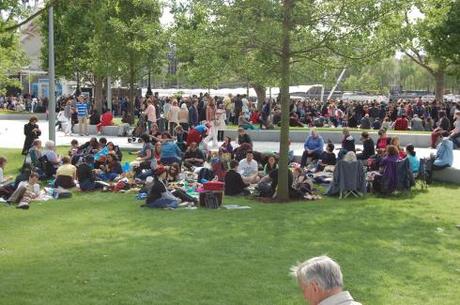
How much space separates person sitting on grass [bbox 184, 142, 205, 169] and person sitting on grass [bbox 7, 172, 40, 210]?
5074 millimetres

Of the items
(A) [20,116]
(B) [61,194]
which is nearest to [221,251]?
(B) [61,194]

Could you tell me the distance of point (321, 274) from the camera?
338cm

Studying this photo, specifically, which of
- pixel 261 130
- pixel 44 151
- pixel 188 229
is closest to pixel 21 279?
pixel 188 229

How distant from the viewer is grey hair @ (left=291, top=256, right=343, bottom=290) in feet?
11.0

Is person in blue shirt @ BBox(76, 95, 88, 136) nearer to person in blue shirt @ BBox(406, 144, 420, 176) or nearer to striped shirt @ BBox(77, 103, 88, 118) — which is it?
striped shirt @ BBox(77, 103, 88, 118)

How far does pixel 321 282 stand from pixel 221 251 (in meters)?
6.17

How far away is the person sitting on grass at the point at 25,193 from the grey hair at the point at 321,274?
1114cm

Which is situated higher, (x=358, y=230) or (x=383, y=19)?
(x=383, y=19)

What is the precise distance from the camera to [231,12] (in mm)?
13766

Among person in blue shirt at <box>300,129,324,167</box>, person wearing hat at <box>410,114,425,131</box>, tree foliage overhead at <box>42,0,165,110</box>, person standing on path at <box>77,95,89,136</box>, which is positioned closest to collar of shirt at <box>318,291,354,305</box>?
tree foliage overhead at <box>42,0,165,110</box>

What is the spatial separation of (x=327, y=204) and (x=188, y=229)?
13.1 ft

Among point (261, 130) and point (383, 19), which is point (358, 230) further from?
point (261, 130)

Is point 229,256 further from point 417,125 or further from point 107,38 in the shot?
point 417,125

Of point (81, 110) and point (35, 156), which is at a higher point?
point (81, 110)
